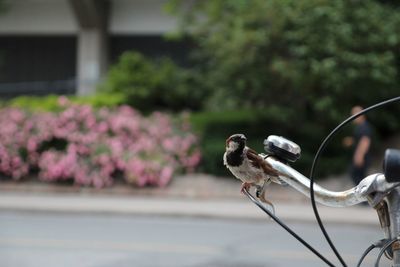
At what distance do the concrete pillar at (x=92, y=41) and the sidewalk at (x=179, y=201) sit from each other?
35.7ft

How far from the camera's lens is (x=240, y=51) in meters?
13.8

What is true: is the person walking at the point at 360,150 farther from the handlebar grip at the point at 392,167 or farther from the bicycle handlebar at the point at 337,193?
the handlebar grip at the point at 392,167

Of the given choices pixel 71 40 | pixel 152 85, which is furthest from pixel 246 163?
pixel 71 40

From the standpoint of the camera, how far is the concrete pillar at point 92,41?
973 inches

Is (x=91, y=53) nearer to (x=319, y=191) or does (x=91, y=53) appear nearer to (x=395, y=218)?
(x=319, y=191)

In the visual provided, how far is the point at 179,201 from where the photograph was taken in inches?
520

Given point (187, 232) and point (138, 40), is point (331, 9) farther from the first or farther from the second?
point (138, 40)

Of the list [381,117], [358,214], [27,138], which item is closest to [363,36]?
[381,117]

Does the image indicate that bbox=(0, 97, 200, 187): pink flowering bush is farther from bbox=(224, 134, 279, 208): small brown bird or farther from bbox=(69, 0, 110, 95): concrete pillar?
bbox=(224, 134, 279, 208): small brown bird

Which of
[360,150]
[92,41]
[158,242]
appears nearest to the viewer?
[158,242]

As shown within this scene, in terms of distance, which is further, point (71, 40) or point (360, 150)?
point (71, 40)

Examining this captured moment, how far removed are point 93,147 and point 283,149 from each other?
12.9 m

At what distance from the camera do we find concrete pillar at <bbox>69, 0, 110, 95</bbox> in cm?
2470

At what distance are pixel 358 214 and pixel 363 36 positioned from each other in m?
4.08
